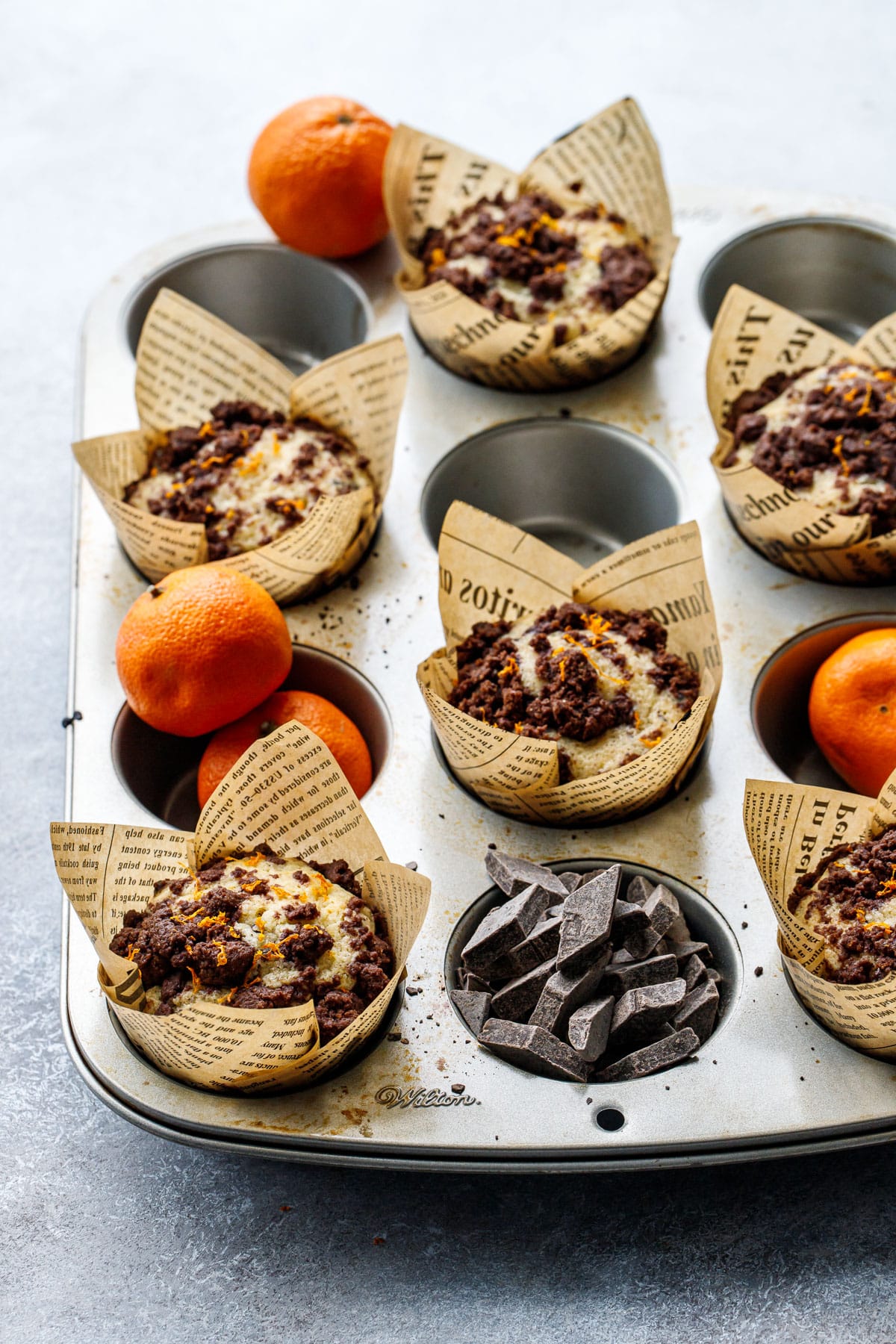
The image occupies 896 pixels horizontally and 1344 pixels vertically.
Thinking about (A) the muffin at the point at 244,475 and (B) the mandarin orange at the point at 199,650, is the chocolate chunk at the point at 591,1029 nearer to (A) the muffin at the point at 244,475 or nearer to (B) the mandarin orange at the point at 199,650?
(B) the mandarin orange at the point at 199,650

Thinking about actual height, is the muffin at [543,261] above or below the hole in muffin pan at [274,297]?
above

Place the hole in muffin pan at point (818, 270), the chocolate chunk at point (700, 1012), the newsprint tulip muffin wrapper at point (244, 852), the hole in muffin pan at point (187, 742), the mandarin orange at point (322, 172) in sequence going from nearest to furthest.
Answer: the newsprint tulip muffin wrapper at point (244, 852) → the chocolate chunk at point (700, 1012) → the hole in muffin pan at point (187, 742) → the mandarin orange at point (322, 172) → the hole in muffin pan at point (818, 270)

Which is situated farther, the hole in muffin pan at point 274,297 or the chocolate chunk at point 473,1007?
the hole in muffin pan at point 274,297

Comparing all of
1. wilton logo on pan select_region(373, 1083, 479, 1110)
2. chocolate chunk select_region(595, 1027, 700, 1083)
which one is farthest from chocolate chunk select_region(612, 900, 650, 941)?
wilton logo on pan select_region(373, 1083, 479, 1110)

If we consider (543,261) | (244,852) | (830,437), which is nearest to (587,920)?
(244,852)

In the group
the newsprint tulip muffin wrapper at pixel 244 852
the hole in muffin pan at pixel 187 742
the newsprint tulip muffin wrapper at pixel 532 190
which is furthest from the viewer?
the newsprint tulip muffin wrapper at pixel 532 190

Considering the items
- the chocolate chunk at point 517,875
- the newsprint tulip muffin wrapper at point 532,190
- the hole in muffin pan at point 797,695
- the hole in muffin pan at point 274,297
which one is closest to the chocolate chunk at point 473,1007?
the chocolate chunk at point 517,875

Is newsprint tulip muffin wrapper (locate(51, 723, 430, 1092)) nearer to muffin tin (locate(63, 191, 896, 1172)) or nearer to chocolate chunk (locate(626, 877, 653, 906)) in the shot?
muffin tin (locate(63, 191, 896, 1172))
